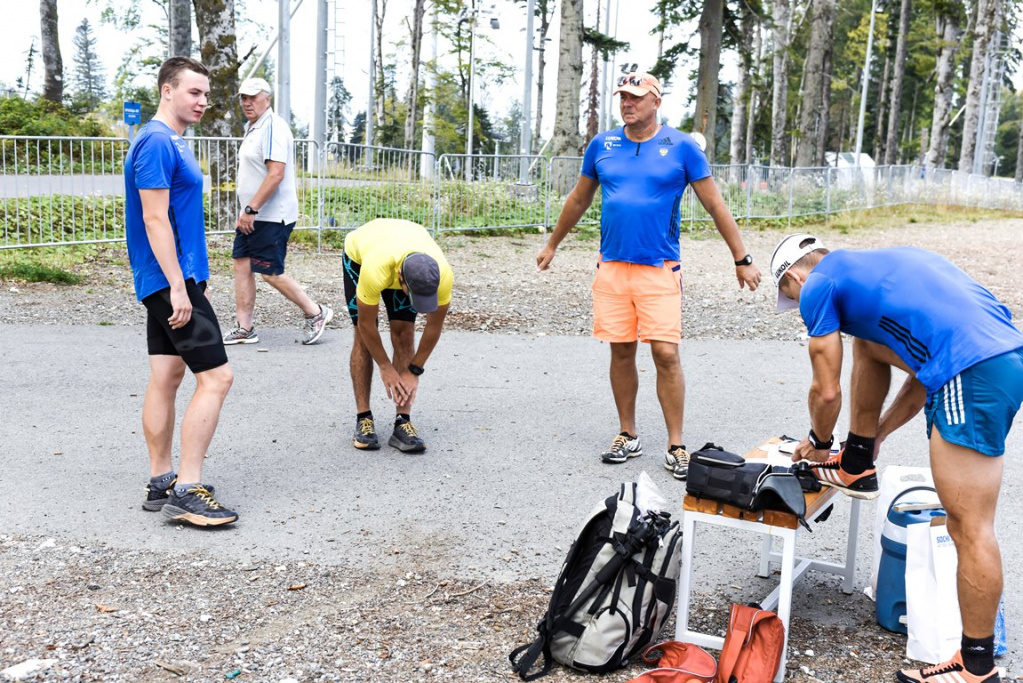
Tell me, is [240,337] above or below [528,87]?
below

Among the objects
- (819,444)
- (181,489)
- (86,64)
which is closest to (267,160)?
(181,489)

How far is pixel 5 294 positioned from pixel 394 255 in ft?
23.6

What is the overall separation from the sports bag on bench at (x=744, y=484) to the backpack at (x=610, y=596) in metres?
0.22

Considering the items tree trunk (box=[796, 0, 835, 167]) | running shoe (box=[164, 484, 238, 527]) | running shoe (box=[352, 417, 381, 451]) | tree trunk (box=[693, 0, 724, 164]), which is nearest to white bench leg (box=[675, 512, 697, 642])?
running shoe (box=[164, 484, 238, 527])

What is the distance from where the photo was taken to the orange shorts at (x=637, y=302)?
19.4 ft

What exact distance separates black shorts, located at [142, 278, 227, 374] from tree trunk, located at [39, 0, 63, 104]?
2650cm

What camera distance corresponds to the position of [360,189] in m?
15.0

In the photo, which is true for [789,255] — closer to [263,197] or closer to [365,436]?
[365,436]

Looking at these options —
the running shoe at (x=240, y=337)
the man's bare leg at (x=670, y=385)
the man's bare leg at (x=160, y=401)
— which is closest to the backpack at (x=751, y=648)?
the man's bare leg at (x=670, y=385)

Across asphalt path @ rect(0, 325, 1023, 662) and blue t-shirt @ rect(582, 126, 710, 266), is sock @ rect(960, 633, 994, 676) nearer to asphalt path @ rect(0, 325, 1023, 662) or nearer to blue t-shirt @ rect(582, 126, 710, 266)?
asphalt path @ rect(0, 325, 1023, 662)

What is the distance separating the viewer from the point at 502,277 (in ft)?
43.5

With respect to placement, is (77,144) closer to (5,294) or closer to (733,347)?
(5,294)

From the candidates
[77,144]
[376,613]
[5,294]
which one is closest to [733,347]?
[376,613]

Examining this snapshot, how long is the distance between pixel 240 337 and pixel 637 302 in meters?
4.43
